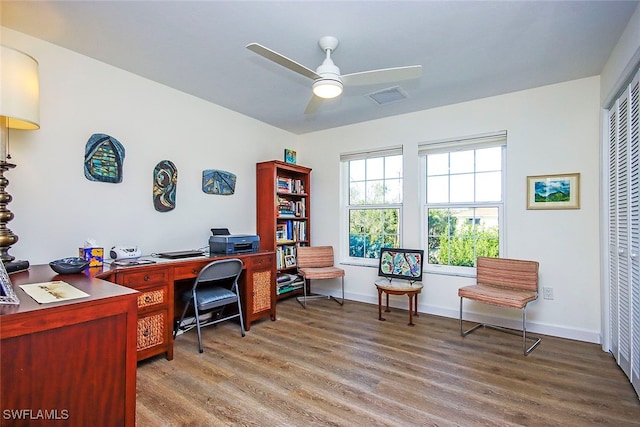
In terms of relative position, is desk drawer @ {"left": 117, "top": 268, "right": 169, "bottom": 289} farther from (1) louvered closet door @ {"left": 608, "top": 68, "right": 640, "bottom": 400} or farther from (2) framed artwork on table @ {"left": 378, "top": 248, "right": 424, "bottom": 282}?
(1) louvered closet door @ {"left": 608, "top": 68, "right": 640, "bottom": 400}

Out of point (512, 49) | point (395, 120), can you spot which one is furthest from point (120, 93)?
point (512, 49)

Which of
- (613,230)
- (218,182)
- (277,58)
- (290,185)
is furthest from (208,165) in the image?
(613,230)

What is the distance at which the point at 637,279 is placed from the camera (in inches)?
79.1

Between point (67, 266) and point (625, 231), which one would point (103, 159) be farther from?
point (625, 231)

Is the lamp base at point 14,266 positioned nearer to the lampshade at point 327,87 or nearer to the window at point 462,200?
the lampshade at point 327,87

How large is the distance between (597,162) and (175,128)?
13.3ft

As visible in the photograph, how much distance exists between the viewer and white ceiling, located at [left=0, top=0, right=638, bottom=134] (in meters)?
1.97

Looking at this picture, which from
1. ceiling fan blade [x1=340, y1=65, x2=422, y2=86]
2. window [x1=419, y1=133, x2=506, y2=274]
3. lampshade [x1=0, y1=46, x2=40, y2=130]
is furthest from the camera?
window [x1=419, y1=133, x2=506, y2=274]

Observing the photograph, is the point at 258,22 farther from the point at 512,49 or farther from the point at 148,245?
the point at 148,245

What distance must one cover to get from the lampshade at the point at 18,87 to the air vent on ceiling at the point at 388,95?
2708mm

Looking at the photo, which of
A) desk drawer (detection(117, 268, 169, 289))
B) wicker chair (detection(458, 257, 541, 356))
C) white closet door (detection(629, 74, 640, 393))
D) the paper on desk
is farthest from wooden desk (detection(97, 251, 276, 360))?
white closet door (detection(629, 74, 640, 393))

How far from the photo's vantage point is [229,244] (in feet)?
10.3

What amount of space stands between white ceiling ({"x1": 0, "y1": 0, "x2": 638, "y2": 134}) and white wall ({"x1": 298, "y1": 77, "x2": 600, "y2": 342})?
0.26 metres

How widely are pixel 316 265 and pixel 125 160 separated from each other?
2495 mm
